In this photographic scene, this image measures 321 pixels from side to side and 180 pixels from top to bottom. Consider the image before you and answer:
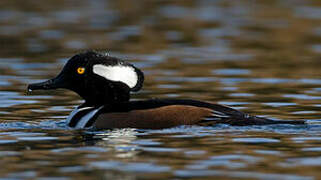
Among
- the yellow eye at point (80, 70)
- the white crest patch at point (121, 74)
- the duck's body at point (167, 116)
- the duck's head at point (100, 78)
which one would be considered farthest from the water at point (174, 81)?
the white crest patch at point (121, 74)

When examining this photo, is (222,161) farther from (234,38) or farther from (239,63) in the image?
(234,38)

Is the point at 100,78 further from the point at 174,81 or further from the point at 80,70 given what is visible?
the point at 174,81

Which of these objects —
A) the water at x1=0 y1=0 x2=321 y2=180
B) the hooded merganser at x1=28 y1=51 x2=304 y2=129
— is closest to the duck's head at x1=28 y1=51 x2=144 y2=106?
the hooded merganser at x1=28 y1=51 x2=304 y2=129

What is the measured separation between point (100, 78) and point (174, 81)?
4836 mm

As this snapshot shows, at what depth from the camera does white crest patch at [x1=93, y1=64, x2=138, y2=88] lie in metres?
12.3

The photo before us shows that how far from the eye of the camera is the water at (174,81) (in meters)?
9.73

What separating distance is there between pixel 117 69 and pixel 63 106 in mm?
2660

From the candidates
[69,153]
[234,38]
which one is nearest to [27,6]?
[234,38]

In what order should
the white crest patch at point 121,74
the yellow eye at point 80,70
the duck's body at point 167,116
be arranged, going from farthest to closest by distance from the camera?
the yellow eye at point 80,70 < the white crest patch at point 121,74 < the duck's body at point 167,116

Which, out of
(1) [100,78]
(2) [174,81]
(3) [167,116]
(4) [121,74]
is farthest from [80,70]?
(2) [174,81]

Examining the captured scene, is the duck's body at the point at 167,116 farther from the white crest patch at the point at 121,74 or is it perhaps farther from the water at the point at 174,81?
the white crest patch at the point at 121,74

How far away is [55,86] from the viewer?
12.7 metres

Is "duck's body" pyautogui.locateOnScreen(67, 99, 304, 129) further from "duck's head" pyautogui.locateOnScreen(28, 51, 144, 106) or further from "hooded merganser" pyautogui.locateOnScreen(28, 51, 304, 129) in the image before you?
"duck's head" pyautogui.locateOnScreen(28, 51, 144, 106)

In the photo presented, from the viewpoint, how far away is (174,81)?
17203 mm
